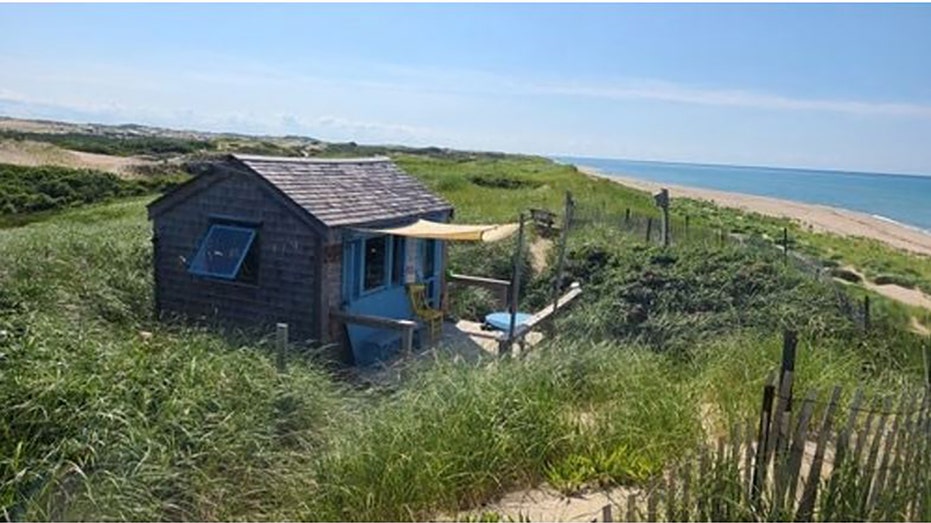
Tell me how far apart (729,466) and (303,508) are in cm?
291

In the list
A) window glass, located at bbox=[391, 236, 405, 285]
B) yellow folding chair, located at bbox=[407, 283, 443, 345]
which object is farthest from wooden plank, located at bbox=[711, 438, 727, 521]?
window glass, located at bbox=[391, 236, 405, 285]

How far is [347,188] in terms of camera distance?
Answer: 12.4 meters

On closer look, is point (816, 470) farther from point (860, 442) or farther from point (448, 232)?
point (448, 232)

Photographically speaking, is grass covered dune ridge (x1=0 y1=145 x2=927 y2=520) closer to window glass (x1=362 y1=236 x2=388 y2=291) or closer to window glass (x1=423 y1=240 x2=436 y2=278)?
window glass (x1=362 y1=236 x2=388 y2=291)

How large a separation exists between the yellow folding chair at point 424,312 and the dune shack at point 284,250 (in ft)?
0.13

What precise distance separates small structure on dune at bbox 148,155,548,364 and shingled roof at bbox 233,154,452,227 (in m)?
0.03

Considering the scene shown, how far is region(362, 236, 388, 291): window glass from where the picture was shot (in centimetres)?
1213

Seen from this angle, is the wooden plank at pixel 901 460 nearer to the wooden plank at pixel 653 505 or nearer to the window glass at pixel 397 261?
the wooden plank at pixel 653 505

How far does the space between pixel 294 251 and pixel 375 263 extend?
1638mm

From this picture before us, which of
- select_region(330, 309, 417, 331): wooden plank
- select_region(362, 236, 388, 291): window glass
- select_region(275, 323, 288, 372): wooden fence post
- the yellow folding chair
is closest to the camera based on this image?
select_region(275, 323, 288, 372): wooden fence post

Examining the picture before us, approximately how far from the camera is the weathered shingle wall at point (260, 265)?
11.1 m

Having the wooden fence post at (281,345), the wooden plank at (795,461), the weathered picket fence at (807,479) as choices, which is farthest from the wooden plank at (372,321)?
the wooden plank at (795,461)

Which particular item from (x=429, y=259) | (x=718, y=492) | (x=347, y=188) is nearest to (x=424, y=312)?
(x=429, y=259)

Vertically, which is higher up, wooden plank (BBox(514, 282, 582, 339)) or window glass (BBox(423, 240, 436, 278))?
window glass (BBox(423, 240, 436, 278))
